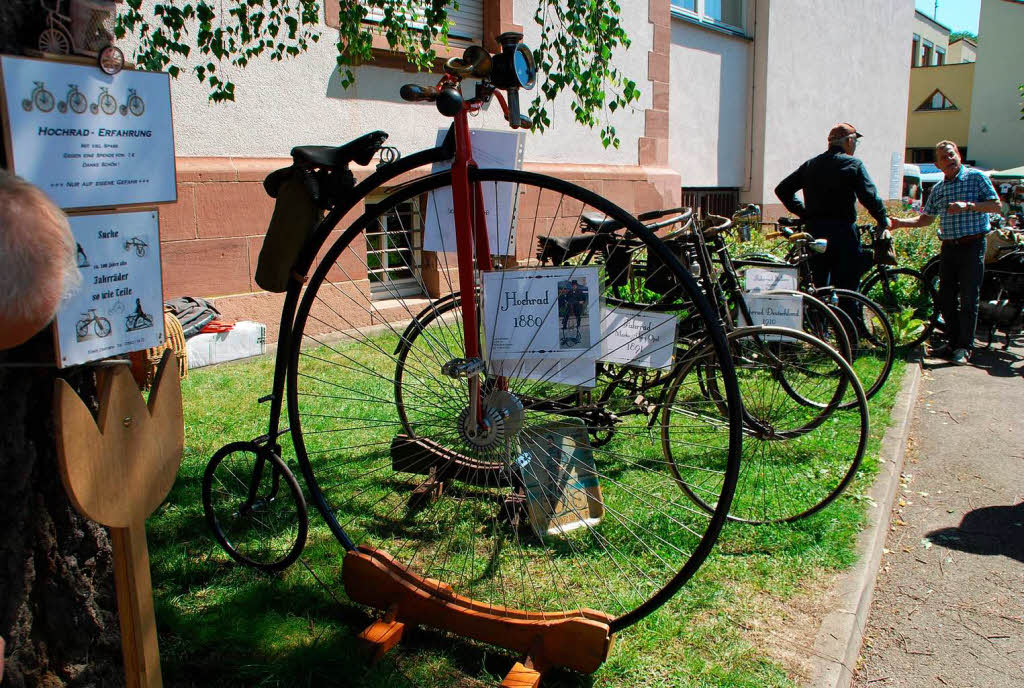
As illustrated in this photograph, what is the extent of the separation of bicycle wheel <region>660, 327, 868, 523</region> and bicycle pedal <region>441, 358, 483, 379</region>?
1089 millimetres

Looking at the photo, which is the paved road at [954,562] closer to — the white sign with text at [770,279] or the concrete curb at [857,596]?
the concrete curb at [857,596]

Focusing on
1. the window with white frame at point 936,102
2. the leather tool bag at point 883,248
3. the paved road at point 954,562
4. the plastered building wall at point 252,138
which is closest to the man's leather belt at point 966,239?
the leather tool bag at point 883,248

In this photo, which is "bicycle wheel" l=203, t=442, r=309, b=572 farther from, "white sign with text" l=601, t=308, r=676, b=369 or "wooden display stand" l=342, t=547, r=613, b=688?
"white sign with text" l=601, t=308, r=676, b=369

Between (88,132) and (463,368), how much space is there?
120 cm

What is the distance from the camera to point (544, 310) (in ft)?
8.42

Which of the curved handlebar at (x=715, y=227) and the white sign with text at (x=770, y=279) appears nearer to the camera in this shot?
the curved handlebar at (x=715, y=227)

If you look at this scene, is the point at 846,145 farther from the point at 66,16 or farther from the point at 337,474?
the point at 66,16

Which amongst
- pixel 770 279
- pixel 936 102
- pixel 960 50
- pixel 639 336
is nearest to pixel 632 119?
pixel 770 279

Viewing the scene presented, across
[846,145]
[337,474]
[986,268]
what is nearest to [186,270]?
[337,474]

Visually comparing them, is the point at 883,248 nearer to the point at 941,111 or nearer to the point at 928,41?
the point at 941,111

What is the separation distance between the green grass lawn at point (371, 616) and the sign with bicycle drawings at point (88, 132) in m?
1.47

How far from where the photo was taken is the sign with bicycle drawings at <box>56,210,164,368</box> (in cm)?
189

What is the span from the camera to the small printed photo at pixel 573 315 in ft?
8.40

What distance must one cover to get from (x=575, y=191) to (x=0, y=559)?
1715 millimetres
